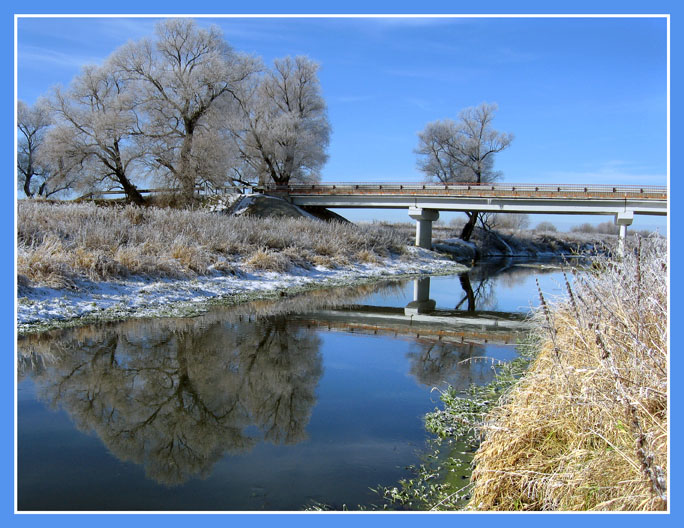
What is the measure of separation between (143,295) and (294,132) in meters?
35.8

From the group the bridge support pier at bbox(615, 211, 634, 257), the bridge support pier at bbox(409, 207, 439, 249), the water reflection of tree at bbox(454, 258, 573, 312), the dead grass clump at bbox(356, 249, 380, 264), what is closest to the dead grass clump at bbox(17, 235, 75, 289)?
the water reflection of tree at bbox(454, 258, 573, 312)

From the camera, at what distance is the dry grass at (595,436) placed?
384 centimetres

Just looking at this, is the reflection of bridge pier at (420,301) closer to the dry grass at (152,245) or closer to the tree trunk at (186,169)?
Result: the dry grass at (152,245)

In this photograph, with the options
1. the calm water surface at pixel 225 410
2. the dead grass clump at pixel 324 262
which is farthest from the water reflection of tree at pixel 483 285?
the calm water surface at pixel 225 410

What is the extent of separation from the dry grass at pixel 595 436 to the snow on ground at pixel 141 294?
8588 millimetres

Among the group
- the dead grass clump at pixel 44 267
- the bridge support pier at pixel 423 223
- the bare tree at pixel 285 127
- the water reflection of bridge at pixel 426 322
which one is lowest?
the water reflection of bridge at pixel 426 322

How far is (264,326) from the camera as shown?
36.6 feet

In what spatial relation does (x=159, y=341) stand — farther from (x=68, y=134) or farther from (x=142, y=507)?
(x=68, y=134)

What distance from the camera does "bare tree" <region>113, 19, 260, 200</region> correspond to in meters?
36.2

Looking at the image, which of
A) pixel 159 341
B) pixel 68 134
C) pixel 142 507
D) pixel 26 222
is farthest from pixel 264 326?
pixel 68 134

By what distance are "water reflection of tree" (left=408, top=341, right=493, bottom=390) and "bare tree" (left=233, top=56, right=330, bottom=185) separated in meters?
38.4

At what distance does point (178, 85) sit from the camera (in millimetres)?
36344

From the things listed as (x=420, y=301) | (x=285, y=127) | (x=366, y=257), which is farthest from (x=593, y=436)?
(x=285, y=127)

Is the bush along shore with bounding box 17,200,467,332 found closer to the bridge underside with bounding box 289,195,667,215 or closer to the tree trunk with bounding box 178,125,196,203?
the tree trunk with bounding box 178,125,196,203
